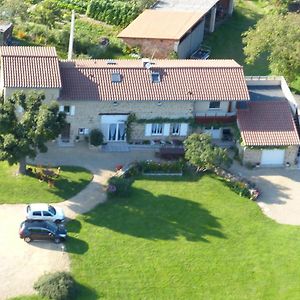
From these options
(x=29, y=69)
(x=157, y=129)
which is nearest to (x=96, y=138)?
(x=157, y=129)

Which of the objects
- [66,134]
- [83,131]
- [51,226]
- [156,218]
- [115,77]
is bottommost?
[51,226]

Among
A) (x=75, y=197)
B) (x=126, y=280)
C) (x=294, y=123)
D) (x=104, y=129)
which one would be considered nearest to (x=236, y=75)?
(x=294, y=123)

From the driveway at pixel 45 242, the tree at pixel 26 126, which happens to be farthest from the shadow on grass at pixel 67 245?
the tree at pixel 26 126

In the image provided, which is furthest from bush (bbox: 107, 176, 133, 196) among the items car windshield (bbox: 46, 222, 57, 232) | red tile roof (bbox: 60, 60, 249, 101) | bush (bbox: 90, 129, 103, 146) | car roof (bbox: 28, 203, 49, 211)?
red tile roof (bbox: 60, 60, 249, 101)

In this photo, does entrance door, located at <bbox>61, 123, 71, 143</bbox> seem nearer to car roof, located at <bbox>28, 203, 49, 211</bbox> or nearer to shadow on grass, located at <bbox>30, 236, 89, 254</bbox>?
car roof, located at <bbox>28, 203, 49, 211</bbox>

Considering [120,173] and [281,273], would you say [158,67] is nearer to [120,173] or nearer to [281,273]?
[120,173]

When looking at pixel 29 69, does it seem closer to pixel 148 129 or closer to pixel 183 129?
pixel 148 129
